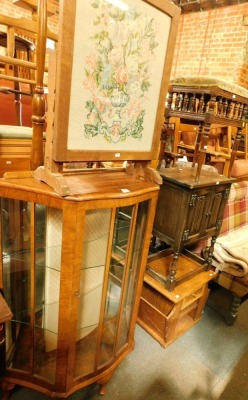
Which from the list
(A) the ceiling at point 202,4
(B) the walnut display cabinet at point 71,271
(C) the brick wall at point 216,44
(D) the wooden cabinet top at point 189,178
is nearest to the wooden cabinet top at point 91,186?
(B) the walnut display cabinet at point 71,271

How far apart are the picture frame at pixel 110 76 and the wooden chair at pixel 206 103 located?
1.58ft

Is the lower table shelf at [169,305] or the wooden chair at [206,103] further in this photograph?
the lower table shelf at [169,305]

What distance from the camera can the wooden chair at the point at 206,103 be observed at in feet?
4.48

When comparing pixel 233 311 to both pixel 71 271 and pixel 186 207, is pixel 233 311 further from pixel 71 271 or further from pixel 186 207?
pixel 71 271

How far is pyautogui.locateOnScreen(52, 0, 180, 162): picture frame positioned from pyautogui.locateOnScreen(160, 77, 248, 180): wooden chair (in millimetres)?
482

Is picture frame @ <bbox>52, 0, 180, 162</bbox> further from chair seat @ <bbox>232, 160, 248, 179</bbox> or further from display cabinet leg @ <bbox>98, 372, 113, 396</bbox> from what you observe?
chair seat @ <bbox>232, 160, 248, 179</bbox>

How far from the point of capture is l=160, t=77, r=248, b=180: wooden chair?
137 cm

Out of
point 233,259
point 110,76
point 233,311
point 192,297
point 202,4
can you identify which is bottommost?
point 233,311

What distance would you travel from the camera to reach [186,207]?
142cm

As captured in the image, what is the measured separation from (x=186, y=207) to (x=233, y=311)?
103 cm

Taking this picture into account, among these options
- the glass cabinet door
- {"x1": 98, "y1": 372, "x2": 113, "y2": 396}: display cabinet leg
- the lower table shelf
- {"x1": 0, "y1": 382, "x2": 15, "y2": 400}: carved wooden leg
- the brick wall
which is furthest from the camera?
the brick wall

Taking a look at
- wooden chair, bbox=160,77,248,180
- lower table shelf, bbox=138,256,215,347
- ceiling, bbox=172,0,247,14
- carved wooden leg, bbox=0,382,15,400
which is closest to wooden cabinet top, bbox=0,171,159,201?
wooden chair, bbox=160,77,248,180

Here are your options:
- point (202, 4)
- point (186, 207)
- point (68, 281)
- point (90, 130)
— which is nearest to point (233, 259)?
point (186, 207)

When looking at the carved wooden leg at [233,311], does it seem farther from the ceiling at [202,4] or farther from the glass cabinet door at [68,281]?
the ceiling at [202,4]
